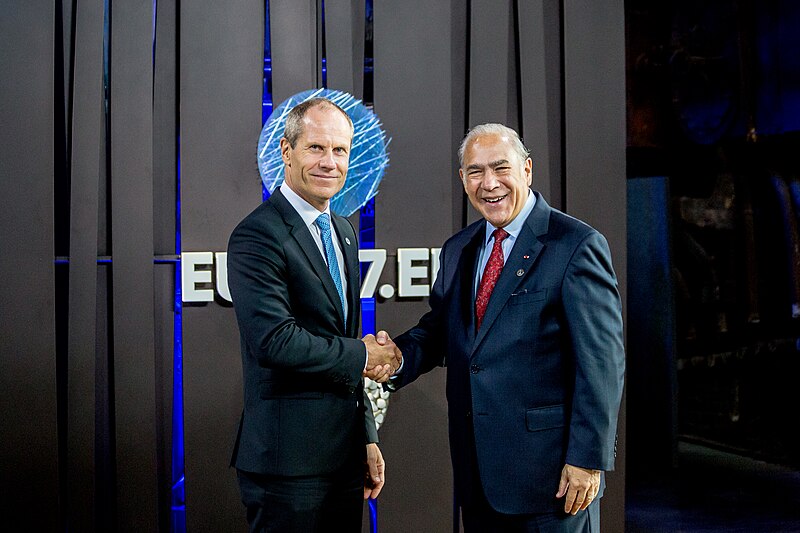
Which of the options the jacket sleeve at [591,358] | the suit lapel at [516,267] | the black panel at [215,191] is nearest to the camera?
the jacket sleeve at [591,358]

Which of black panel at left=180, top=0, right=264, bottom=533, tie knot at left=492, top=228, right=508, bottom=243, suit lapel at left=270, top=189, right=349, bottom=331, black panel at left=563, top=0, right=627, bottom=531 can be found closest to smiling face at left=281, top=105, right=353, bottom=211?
suit lapel at left=270, top=189, right=349, bottom=331

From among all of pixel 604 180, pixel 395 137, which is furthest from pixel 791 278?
pixel 395 137

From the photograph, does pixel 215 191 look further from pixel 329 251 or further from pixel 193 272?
pixel 329 251

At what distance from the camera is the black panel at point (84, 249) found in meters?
3.38

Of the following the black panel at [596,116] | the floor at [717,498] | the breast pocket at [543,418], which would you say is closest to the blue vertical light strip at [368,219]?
the black panel at [596,116]

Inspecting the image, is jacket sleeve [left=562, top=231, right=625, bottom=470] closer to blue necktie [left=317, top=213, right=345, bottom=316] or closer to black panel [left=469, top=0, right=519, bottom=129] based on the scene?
blue necktie [left=317, top=213, right=345, bottom=316]

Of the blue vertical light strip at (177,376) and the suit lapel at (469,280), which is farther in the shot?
the blue vertical light strip at (177,376)

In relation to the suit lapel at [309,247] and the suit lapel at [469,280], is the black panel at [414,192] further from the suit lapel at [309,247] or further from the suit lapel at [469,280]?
the suit lapel at [309,247]

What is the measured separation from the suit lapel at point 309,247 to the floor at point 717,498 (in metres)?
2.91

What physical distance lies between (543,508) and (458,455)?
327 millimetres

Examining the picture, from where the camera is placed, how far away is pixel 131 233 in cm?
343

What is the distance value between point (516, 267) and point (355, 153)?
59.8 inches

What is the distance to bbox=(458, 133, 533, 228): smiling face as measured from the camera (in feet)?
7.82

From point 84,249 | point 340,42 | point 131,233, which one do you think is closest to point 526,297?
point 340,42
